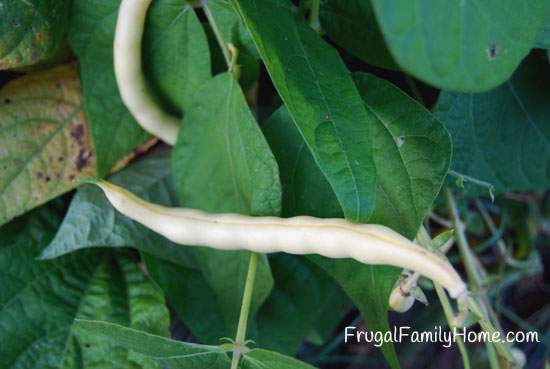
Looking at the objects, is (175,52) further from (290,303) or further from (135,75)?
(290,303)

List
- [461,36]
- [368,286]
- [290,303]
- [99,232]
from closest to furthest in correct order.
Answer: [461,36]
[368,286]
[99,232]
[290,303]

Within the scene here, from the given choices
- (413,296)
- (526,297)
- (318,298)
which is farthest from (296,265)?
(526,297)

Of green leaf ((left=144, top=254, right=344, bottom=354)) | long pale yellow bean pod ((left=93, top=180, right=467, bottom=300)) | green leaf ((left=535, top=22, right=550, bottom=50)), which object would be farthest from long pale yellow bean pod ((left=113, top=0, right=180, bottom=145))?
green leaf ((left=535, top=22, right=550, bottom=50))

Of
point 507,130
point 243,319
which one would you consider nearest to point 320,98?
point 243,319

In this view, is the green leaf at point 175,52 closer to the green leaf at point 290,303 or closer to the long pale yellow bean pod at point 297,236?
the long pale yellow bean pod at point 297,236

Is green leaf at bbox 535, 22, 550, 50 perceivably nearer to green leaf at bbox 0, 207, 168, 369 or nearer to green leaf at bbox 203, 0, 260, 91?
green leaf at bbox 203, 0, 260, 91

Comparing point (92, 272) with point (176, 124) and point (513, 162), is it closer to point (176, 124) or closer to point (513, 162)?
point (176, 124)
